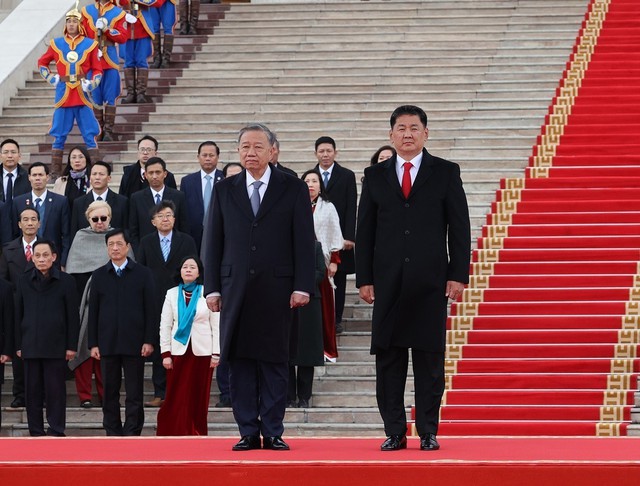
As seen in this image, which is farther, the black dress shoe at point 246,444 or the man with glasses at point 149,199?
the man with glasses at point 149,199

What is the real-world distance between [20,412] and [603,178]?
228 inches

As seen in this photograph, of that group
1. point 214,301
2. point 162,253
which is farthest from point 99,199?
point 214,301

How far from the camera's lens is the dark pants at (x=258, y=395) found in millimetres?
8070

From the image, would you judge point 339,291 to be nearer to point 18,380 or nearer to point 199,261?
point 199,261

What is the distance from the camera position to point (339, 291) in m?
12.8

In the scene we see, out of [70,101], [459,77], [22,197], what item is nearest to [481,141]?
[459,77]

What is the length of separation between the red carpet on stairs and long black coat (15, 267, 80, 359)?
2.84m

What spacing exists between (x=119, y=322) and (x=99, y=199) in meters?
1.58

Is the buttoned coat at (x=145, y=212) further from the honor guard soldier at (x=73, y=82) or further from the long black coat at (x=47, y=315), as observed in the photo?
the honor guard soldier at (x=73, y=82)

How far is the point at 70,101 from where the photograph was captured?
51.2ft

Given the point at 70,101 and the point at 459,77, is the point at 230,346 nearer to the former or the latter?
the point at 70,101

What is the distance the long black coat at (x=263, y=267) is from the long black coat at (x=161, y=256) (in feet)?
12.7

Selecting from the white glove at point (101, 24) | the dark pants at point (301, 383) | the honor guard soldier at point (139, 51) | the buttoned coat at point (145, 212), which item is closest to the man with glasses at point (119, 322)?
the buttoned coat at point (145, 212)

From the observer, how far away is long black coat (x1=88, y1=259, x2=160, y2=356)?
11594mm
